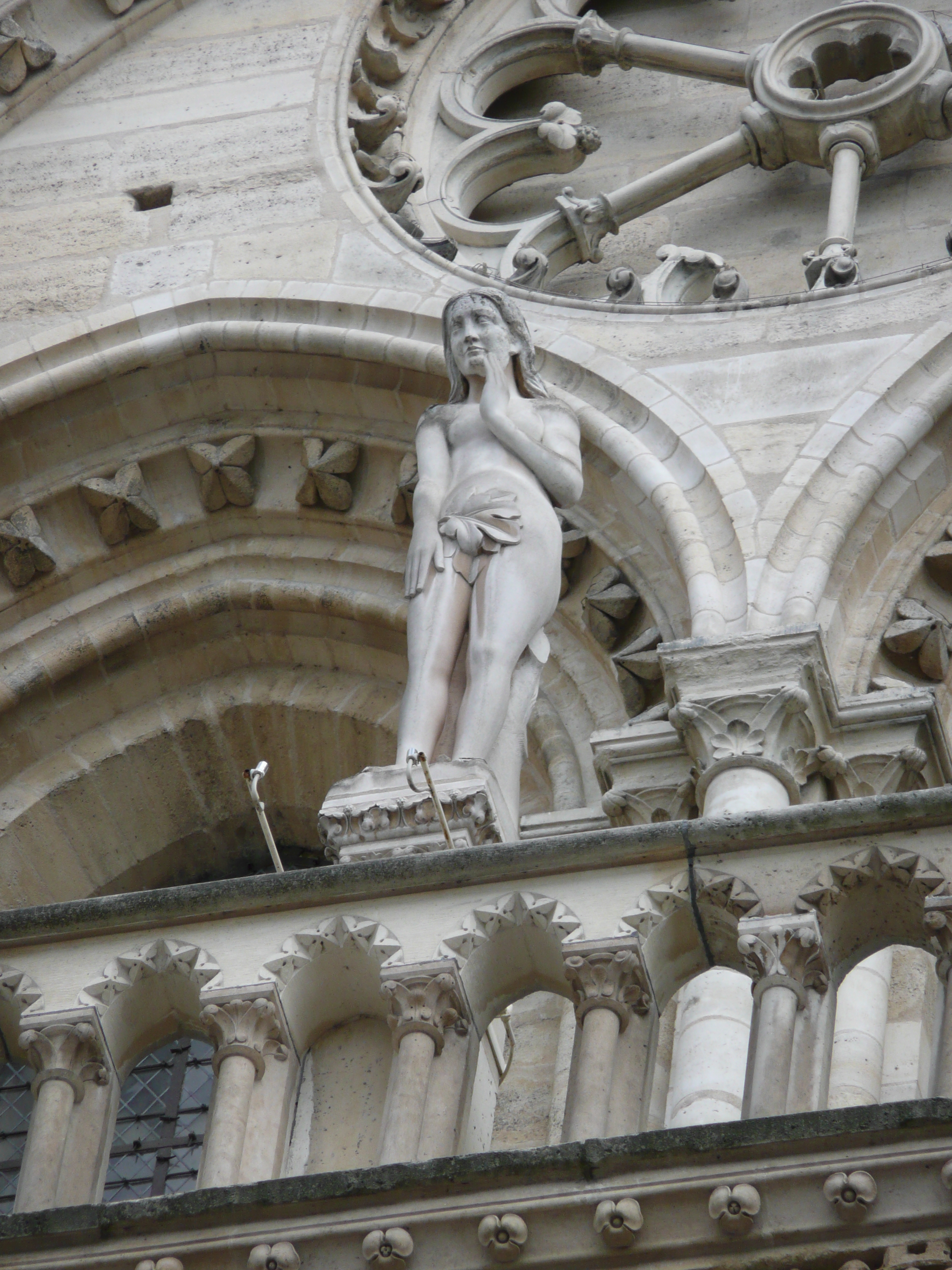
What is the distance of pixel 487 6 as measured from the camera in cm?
1054

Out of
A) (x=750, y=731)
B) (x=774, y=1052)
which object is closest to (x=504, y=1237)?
(x=774, y=1052)

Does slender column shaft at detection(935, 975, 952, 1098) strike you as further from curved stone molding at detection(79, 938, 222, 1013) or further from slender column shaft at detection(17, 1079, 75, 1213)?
slender column shaft at detection(17, 1079, 75, 1213)

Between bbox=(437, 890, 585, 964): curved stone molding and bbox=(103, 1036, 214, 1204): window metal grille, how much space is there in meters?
2.55

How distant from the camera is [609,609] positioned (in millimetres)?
7926

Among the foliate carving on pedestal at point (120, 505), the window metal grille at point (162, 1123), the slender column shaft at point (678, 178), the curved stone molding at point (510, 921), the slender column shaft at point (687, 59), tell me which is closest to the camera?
the curved stone molding at point (510, 921)

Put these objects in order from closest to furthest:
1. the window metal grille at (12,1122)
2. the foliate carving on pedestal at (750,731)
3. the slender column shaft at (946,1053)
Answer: the slender column shaft at (946,1053) < the foliate carving on pedestal at (750,731) < the window metal grille at (12,1122)

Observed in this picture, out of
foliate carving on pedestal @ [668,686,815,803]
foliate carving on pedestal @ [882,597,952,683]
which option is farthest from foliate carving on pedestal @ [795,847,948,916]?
foliate carving on pedestal @ [882,597,952,683]

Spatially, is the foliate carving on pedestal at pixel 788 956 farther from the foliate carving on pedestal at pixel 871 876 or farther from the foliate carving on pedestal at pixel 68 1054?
the foliate carving on pedestal at pixel 68 1054

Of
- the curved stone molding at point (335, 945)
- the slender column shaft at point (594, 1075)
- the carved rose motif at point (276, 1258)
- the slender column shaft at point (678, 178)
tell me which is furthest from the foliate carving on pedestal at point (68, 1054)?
the slender column shaft at point (678, 178)

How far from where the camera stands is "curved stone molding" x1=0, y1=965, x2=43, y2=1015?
16.4 ft

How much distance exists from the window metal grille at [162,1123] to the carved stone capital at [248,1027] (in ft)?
8.04

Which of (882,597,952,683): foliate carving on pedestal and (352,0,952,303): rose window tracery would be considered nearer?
(882,597,952,683): foliate carving on pedestal

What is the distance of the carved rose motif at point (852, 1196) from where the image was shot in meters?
4.13

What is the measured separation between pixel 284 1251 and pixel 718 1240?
0.75 m
